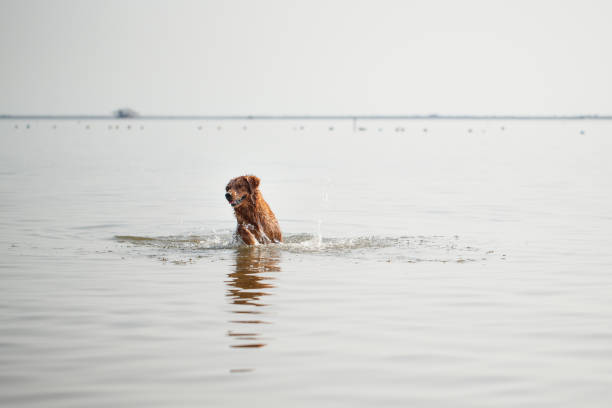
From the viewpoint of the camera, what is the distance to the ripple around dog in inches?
755

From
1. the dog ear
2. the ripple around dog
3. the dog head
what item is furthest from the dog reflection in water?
the dog ear

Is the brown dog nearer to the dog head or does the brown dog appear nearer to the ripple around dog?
the dog head

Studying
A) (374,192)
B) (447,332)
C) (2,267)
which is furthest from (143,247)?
→ (374,192)

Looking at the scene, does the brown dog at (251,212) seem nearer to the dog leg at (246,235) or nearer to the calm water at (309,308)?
the dog leg at (246,235)

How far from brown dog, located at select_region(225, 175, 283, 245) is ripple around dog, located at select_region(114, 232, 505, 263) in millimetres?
304

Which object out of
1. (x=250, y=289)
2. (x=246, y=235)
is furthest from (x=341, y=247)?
(x=250, y=289)

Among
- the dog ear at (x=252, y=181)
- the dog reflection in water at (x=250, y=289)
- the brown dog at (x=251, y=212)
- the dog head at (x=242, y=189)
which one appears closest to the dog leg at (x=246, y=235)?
the brown dog at (x=251, y=212)

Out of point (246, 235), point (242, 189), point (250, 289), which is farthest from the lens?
point (246, 235)

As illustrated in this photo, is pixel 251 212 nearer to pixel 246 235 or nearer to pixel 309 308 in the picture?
pixel 246 235

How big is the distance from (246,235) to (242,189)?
1156 millimetres

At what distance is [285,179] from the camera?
4791 centimetres

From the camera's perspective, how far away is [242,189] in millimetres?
19516

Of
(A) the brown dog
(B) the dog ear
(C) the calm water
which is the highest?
(B) the dog ear

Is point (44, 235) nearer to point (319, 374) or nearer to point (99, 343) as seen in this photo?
point (99, 343)
